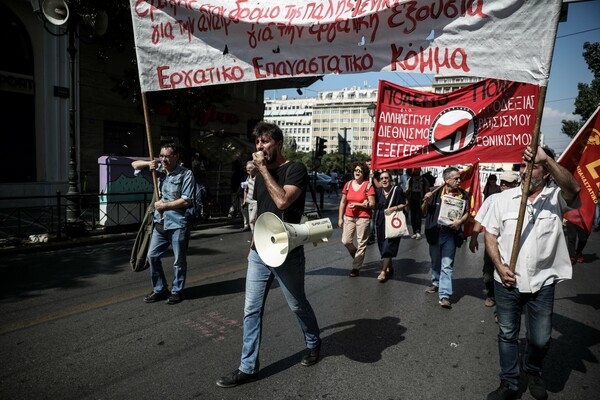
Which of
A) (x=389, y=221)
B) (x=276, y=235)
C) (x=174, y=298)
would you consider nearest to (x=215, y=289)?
(x=174, y=298)

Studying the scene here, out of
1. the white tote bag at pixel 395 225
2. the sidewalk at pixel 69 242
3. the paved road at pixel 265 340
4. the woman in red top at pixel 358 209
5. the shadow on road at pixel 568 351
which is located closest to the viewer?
the paved road at pixel 265 340

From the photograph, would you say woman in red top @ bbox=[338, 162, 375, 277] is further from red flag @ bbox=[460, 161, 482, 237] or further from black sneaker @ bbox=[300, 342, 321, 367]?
black sneaker @ bbox=[300, 342, 321, 367]

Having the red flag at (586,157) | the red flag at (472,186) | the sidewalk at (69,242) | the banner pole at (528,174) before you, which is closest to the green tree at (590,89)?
the red flag at (472,186)

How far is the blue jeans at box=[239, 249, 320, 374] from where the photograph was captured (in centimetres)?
321

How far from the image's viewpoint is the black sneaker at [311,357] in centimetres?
349

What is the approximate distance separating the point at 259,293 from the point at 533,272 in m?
2.03

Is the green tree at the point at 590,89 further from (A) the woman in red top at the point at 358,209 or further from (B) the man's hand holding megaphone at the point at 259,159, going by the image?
(B) the man's hand holding megaphone at the point at 259,159

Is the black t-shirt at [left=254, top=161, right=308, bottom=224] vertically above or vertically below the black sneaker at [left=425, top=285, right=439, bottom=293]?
above

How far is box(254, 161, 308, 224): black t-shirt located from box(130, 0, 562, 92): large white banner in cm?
104

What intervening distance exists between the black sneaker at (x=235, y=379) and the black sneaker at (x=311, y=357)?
486 mm

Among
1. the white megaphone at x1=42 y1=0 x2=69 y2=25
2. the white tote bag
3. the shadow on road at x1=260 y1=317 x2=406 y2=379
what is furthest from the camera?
the white megaphone at x1=42 y1=0 x2=69 y2=25

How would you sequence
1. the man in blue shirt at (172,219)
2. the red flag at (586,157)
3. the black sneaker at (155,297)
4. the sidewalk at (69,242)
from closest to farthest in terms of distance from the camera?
the red flag at (586,157) < the man in blue shirt at (172,219) < the black sneaker at (155,297) < the sidewalk at (69,242)

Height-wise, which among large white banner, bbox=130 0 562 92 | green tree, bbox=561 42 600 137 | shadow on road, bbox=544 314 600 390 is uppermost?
green tree, bbox=561 42 600 137

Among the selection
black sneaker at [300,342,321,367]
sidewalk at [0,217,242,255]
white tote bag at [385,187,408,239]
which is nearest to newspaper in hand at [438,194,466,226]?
white tote bag at [385,187,408,239]
